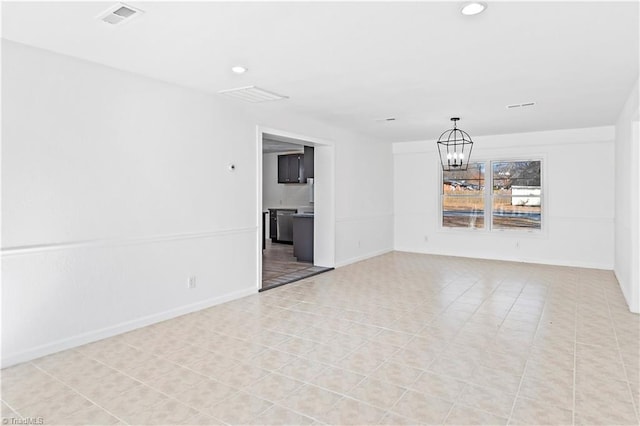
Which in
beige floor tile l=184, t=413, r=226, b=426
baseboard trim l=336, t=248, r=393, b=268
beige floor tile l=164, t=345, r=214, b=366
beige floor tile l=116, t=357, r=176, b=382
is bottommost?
beige floor tile l=184, t=413, r=226, b=426

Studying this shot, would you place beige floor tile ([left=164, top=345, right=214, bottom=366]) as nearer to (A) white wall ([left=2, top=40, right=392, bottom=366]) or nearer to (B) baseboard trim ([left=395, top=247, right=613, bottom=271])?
(A) white wall ([left=2, top=40, right=392, bottom=366])

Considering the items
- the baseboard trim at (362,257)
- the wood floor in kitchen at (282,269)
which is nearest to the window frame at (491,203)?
the baseboard trim at (362,257)

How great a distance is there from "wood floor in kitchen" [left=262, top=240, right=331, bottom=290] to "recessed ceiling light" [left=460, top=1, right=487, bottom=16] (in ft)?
12.8

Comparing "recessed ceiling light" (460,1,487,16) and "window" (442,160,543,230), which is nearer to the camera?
"recessed ceiling light" (460,1,487,16)

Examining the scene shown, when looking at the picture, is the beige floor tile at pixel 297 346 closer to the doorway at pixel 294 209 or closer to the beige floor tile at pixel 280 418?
the beige floor tile at pixel 280 418

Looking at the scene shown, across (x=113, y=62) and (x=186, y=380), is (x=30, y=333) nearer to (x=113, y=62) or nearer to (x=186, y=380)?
(x=186, y=380)

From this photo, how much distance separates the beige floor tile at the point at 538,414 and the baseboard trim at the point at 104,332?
317 cm

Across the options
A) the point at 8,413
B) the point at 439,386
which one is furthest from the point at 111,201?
the point at 439,386

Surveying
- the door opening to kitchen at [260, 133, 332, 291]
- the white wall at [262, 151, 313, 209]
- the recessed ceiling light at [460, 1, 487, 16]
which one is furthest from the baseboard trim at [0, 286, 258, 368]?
the white wall at [262, 151, 313, 209]

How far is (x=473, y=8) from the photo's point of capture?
93.4 inches

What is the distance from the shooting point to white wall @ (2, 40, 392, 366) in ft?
9.66

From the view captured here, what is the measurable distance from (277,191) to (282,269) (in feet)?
14.8

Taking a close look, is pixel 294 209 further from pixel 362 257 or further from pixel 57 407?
pixel 57 407

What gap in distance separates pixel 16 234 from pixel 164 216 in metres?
1.26
